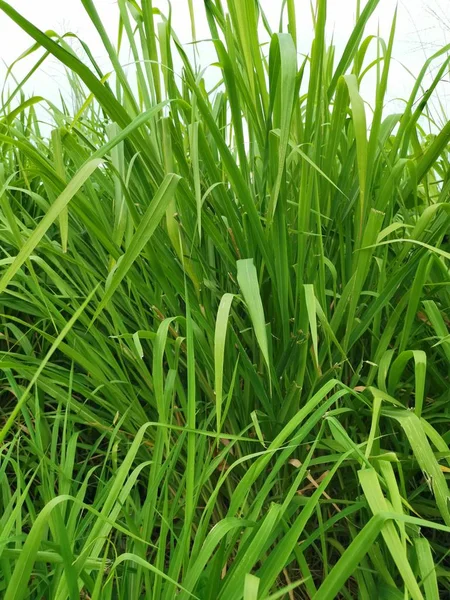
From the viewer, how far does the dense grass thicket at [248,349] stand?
566 millimetres

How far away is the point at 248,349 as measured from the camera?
769 mm

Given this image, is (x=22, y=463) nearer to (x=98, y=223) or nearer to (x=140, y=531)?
(x=140, y=531)

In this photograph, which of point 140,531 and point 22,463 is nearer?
point 140,531

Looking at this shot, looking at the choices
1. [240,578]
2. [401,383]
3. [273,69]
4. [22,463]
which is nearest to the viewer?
[240,578]

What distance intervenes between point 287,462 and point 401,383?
194mm

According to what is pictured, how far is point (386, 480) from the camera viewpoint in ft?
1.87

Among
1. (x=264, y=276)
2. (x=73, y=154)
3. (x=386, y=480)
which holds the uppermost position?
(x=73, y=154)

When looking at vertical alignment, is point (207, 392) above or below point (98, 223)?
below

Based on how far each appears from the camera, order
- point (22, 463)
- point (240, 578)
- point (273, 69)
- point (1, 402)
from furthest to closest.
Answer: point (1, 402), point (22, 463), point (273, 69), point (240, 578)

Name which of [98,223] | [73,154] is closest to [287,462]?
[98,223]

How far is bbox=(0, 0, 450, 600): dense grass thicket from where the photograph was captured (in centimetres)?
57

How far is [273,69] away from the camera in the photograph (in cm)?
66

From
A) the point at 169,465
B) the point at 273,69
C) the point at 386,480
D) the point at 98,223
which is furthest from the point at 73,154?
the point at 386,480

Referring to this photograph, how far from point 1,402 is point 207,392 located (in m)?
0.47
